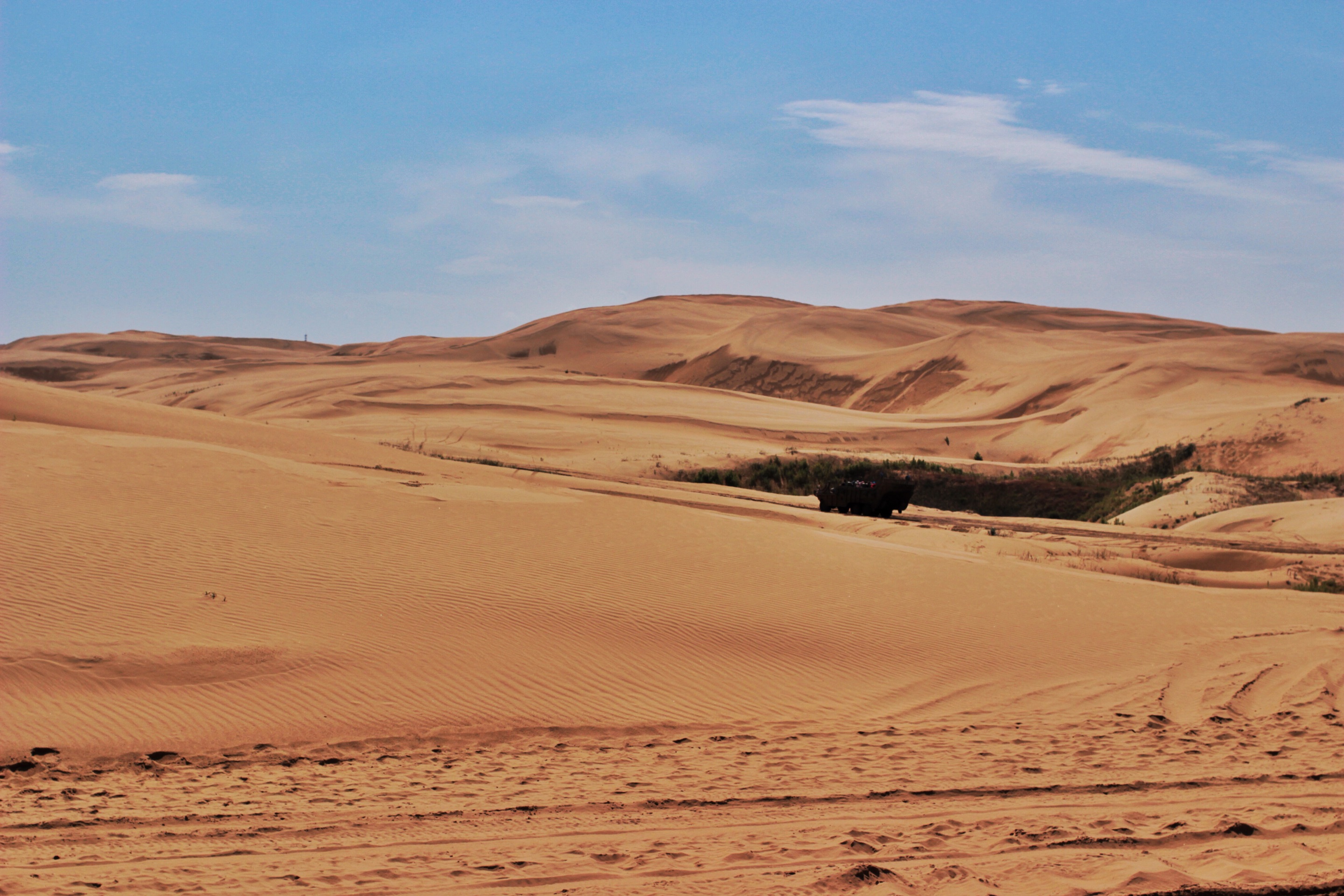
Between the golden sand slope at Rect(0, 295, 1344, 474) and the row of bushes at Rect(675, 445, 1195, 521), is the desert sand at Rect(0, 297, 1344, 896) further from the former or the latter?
the golden sand slope at Rect(0, 295, 1344, 474)

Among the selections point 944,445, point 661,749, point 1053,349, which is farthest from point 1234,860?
point 1053,349

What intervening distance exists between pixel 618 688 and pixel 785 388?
5778 cm

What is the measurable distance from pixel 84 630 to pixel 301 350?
105195 mm

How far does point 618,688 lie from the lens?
8648 millimetres

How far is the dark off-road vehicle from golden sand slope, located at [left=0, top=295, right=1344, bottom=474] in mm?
8663

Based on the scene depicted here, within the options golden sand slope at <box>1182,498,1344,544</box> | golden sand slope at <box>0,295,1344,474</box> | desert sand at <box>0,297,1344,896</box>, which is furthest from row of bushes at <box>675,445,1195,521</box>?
desert sand at <box>0,297,1344,896</box>

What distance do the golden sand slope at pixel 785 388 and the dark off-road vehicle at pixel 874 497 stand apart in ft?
28.4

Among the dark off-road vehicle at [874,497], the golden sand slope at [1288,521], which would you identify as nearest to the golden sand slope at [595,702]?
the golden sand slope at [1288,521]

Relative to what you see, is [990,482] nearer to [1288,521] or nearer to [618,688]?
[1288,521]

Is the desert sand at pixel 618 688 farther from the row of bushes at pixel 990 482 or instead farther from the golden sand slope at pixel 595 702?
the row of bushes at pixel 990 482

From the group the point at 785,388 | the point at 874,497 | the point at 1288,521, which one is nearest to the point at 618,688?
the point at 874,497

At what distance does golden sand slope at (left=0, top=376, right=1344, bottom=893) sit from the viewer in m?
5.08

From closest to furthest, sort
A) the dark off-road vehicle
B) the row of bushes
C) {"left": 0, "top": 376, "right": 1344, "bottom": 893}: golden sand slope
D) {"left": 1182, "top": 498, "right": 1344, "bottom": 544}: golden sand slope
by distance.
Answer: {"left": 0, "top": 376, "right": 1344, "bottom": 893}: golden sand slope < {"left": 1182, "top": 498, "right": 1344, "bottom": 544}: golden sand slope < the dark off-road vehicle < the row of bushes

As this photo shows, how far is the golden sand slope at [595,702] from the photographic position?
5082 mm
